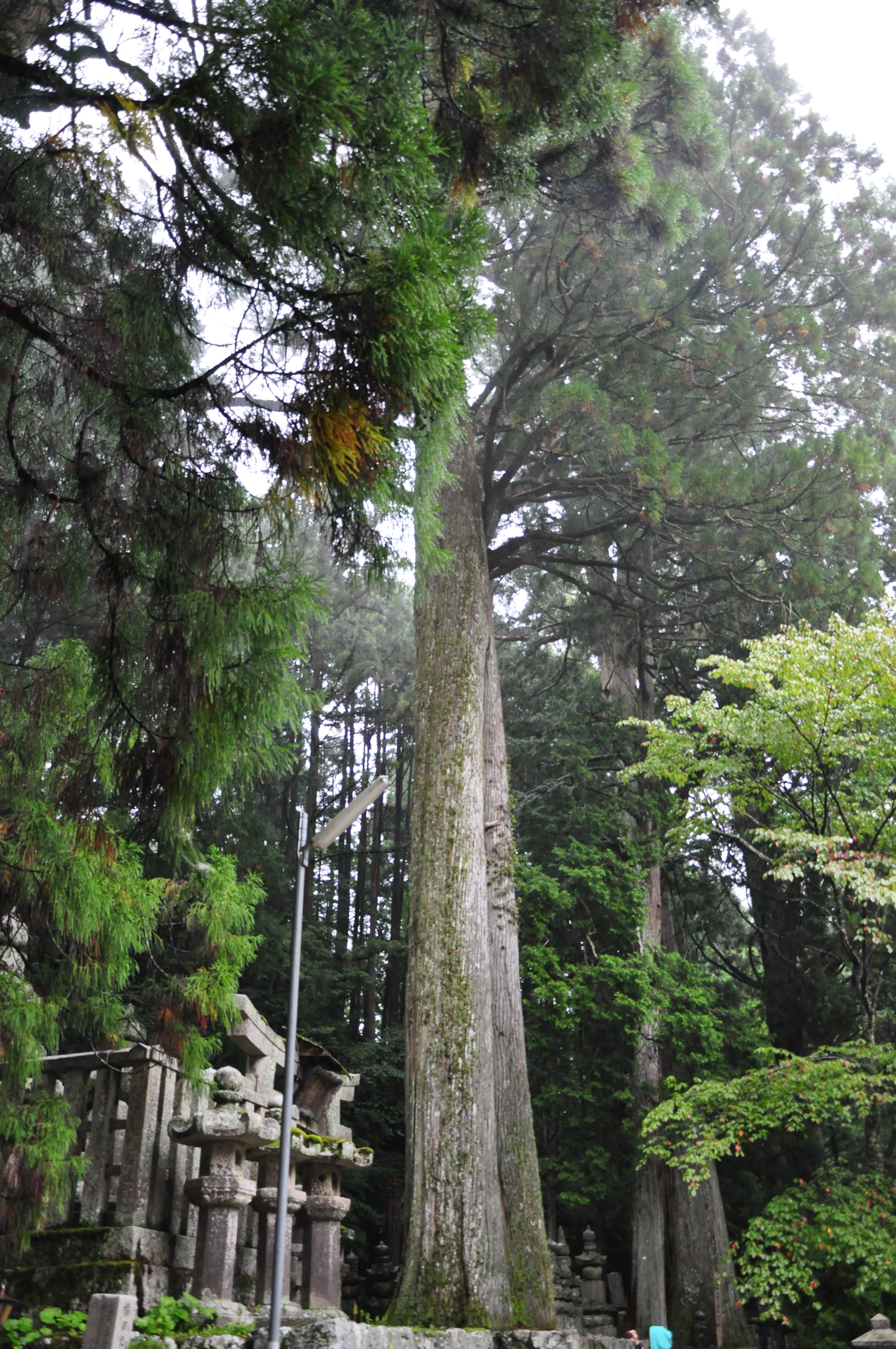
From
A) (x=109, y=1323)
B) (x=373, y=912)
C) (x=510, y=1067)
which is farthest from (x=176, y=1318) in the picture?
(x=373, y=912)

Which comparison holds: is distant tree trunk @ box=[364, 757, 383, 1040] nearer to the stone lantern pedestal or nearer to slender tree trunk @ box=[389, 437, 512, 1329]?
slender tree trunk @ box=[389, 437, 512, 1329]

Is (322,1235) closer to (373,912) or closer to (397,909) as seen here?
(373,912)

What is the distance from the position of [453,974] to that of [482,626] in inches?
117

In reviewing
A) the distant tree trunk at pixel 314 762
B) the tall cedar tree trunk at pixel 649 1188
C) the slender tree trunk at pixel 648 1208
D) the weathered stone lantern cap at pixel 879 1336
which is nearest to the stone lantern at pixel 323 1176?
the weathered stone lantern cap at pixel 879 1336

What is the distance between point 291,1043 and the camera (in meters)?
4.90

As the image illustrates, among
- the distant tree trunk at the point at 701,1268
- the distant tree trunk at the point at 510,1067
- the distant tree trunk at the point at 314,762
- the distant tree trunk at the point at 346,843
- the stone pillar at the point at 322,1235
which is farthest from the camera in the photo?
the distant tree trunk at the point at 346,843

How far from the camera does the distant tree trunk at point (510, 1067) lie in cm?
691

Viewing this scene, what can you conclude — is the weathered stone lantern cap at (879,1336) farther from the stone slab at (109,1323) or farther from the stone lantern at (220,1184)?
the stone slab at (109,1323)

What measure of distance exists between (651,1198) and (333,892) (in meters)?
7.58

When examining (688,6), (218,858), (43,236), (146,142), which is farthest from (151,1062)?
(688,6)

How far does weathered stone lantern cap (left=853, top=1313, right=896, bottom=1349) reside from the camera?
732cm

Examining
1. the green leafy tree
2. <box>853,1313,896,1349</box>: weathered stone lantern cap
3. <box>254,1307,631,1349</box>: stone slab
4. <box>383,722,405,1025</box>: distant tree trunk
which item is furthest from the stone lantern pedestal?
<box>383,722,405,1025</box>: distant tree trunk

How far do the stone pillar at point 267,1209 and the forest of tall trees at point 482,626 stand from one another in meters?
0.77

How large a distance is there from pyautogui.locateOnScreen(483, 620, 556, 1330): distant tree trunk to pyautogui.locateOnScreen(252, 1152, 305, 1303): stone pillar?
146 centimetres
